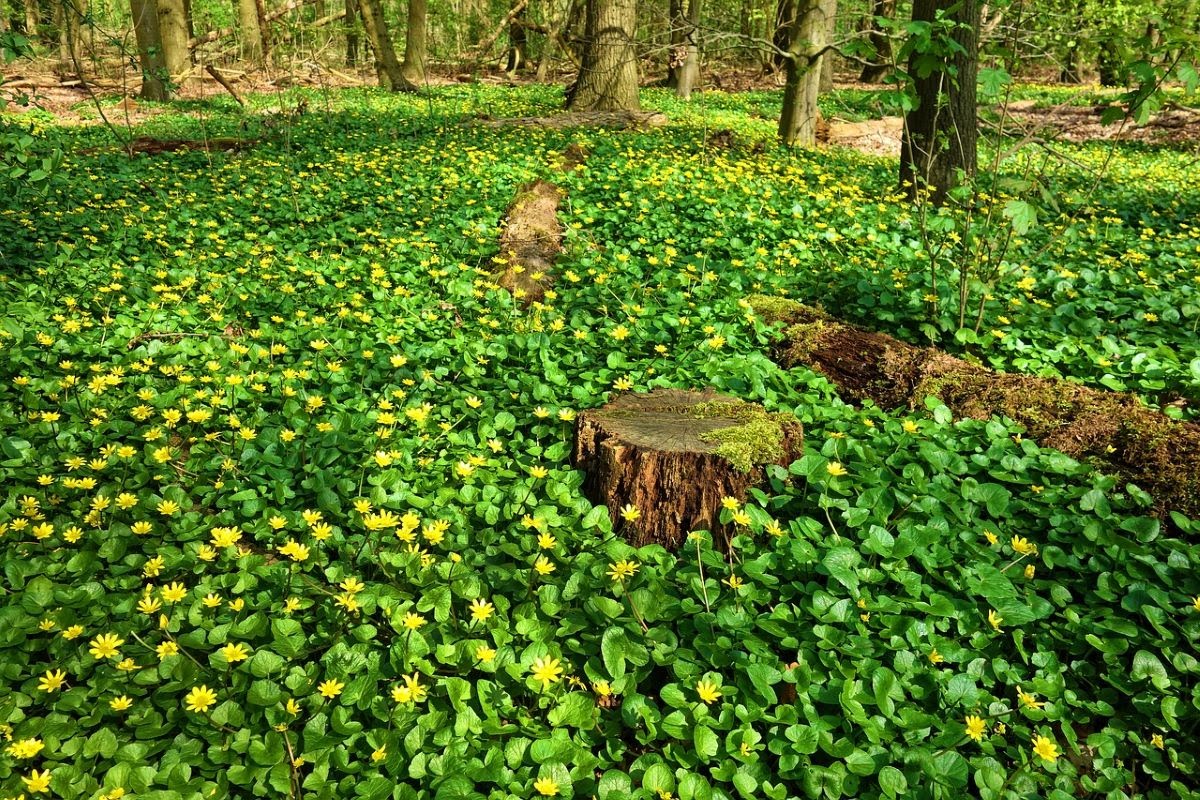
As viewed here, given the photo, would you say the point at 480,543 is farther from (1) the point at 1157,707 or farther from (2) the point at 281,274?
(2) the point at 281,274

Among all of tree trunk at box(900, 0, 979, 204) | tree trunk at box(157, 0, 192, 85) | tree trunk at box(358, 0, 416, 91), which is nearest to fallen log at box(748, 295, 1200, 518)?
tree trunk at box(900, 0, 979, 204)

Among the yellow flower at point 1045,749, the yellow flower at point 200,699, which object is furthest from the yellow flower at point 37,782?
the yellow flower at point 1045,749

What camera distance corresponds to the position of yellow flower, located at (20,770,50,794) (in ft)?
5.66

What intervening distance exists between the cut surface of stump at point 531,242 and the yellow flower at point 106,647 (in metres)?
2.93

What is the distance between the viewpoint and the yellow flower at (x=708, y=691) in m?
1.97

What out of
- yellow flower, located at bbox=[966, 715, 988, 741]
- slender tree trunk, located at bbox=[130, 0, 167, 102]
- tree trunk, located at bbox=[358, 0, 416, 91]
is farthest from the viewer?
tree trunk, located at bbox=[358, 0, 416, 91]

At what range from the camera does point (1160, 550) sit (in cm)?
236

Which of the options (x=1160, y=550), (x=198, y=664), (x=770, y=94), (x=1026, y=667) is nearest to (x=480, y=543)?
(x=198, y=664)

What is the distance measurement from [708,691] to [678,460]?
84 cm

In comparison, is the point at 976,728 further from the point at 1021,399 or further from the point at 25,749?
the point at 25,749

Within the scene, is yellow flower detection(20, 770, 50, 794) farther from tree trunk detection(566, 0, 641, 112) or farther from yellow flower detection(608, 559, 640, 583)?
tree trunk detection(566, 0, 641, 112)

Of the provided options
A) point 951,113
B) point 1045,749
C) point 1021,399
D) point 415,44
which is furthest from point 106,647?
point 415,44

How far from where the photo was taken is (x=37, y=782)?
1.74 meters

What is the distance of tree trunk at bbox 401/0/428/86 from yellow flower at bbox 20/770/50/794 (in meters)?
17.6
